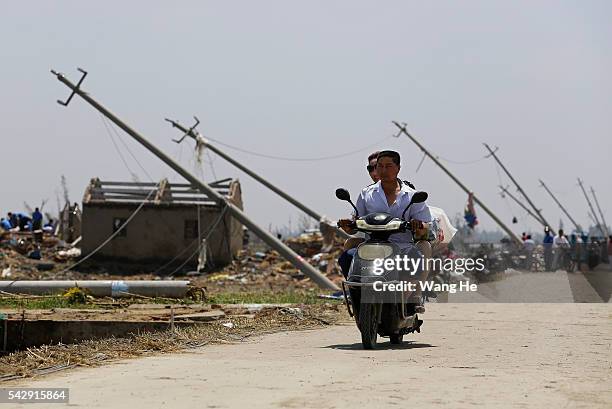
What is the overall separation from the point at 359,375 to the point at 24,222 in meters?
41.9

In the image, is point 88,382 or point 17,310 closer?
point 88,382

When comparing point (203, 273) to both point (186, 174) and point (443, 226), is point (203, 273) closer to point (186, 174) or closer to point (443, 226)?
point (186, 174)

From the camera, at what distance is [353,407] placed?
686 centimetres

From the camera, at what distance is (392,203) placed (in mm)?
11828

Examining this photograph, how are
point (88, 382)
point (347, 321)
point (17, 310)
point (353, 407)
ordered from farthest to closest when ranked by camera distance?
point (17, 310)
point (347, 321)
point (88, 382)
point (353, 407)

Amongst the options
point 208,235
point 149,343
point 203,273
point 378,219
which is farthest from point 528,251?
point 149,343

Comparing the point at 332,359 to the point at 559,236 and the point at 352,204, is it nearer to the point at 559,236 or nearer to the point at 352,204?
the point at 352,204

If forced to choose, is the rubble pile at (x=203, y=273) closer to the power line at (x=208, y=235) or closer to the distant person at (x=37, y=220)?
the power line at (x=208, y=235)

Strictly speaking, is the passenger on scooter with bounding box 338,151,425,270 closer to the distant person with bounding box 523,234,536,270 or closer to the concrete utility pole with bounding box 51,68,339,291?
the concrete utility pole with bounding box 51,68,339,291

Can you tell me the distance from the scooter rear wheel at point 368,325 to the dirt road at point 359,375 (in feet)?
0.51

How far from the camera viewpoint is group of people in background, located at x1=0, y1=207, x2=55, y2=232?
155 ft

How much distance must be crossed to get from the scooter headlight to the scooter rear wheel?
0.45 meters

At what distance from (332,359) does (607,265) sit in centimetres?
3429

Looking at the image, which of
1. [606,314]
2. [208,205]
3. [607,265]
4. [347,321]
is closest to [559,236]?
[607,265]
